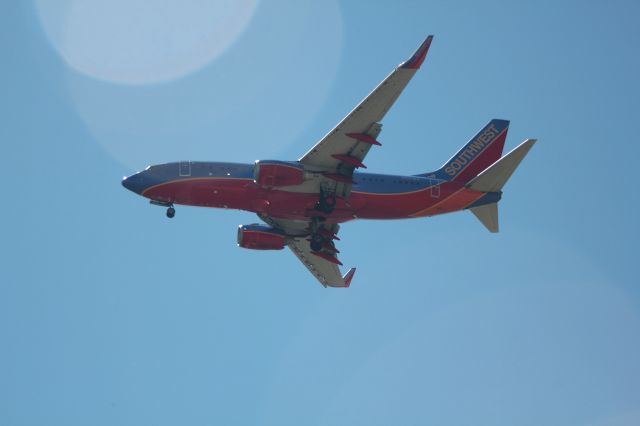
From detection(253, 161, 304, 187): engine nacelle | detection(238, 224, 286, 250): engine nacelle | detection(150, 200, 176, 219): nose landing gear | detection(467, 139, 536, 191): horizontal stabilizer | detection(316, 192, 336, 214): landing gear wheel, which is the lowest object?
detection(150, 200, 176, 219): nose landing gear

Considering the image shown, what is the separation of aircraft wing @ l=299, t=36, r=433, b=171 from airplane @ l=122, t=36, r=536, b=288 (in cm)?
6

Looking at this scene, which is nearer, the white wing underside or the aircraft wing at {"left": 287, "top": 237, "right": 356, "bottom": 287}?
the white wing underside

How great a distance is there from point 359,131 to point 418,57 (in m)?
6.33

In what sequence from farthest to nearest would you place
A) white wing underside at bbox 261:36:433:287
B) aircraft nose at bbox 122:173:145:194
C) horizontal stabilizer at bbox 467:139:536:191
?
1. aircraft nose at bbox 122:173:145:194
2. horizontal stabilizer at bbox 467:139:536:191
3. white wing underside at bbox 261:36:433:287

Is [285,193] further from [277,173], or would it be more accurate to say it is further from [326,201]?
[326,201]

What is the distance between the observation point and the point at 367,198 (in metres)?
51.7

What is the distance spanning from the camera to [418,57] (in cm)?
4181

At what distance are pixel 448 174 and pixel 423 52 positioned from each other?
1424cm

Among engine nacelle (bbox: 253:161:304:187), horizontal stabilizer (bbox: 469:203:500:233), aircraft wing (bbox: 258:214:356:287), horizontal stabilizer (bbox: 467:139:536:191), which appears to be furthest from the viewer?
aircraft wing (bbox: 258:214:356:287)

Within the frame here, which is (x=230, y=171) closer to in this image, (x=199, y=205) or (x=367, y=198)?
(x=199, y=205)

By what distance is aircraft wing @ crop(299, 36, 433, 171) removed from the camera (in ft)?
139

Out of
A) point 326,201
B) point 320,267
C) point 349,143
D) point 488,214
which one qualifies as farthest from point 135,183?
point 488,214

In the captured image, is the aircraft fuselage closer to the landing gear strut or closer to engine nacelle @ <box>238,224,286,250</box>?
the landing gear strut

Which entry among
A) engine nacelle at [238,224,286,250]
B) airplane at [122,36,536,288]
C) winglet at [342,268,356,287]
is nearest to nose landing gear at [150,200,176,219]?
airplane at [122,36,536,288]
